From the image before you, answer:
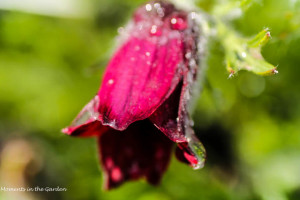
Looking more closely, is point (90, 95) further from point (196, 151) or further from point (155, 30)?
point (196, 151)

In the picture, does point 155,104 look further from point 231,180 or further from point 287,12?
point 231,180

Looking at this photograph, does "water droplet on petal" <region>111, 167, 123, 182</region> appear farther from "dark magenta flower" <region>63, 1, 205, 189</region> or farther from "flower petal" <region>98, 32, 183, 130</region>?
"flower petal" <region>98, 32, 183, 130</region>

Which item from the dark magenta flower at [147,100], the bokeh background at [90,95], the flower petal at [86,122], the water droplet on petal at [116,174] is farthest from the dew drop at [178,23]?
the water droplet on petal at [116,174]

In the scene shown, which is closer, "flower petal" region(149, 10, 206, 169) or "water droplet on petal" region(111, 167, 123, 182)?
"flower petal" region(149, 10, 206, 169)

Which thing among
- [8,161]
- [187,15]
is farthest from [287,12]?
[8,161]

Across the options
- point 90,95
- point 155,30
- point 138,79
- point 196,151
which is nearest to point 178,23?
point 155,30

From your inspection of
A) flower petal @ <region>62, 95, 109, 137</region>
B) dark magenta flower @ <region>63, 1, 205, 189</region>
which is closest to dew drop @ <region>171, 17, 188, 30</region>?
dark magenta flower @ <region>63, 1, 205, 189</region>

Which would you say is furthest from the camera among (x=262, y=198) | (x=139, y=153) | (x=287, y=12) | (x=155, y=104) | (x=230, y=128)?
(x=230, y=128)

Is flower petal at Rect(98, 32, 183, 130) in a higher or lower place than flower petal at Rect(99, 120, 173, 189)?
higher
